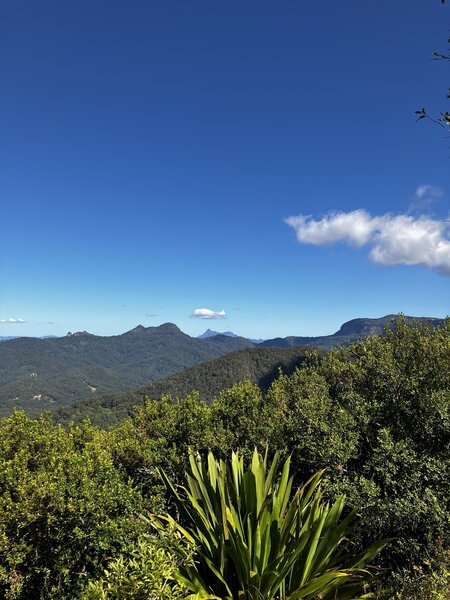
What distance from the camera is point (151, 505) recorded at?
5.82m

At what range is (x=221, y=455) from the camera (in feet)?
23.1

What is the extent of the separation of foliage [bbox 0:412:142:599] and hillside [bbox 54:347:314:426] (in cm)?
11350

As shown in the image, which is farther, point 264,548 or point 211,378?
point 211,378

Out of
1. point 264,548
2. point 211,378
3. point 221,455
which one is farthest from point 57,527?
point 211,378

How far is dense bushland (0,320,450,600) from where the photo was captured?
4656 mm

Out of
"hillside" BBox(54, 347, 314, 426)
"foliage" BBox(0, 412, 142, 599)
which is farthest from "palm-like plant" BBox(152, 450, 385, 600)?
"hillside" BBox(54, 347, 314, 426)

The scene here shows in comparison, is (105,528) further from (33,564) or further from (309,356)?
(309,356)

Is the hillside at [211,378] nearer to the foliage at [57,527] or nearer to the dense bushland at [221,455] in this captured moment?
Answer: the dense bushland at [221,455]

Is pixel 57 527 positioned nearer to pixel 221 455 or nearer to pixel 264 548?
pixel 264 548

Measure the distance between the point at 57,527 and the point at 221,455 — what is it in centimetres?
295

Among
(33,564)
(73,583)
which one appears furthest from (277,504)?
(33,564)

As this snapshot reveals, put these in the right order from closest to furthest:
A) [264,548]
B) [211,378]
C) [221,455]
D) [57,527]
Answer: [264,548], [57,527], [221,455], [211,378]

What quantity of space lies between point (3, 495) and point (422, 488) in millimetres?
5657

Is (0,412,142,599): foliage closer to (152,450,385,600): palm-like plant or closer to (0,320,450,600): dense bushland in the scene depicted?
(0,320,450,600): dense bushland
